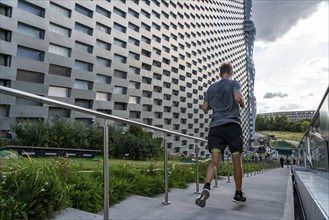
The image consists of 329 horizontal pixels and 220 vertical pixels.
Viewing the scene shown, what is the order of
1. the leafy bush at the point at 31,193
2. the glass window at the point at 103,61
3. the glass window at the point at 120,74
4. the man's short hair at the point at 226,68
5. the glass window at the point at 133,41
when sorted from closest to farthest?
the leafy bush at the point at 31,193, the man's short hair at the point at 226,68, the glass window at the point at 103,61, the glass window at the point at 120,74, the glass window at the point at 133,41

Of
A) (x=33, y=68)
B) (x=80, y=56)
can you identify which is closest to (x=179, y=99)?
(x=80, y=56)

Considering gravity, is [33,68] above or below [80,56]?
below

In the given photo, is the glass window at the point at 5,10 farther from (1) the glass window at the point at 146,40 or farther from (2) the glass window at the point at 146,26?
(2) the glass window at the point at 146,26

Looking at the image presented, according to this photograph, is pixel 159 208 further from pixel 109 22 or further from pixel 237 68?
pixel 237 68

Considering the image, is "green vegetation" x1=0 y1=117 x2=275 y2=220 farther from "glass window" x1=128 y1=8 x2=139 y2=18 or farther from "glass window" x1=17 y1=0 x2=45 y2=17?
"glass window" x1=128 y1=8 x2=139 y2=18

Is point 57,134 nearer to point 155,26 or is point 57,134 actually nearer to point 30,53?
point 30,53

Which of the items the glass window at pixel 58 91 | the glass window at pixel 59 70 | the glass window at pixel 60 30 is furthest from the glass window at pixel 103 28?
the glass window at pixel 58 91

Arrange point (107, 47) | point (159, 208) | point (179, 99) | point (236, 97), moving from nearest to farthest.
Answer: point (159, 208) → point (236, 97) → point (107, 47) → point (179, 99)

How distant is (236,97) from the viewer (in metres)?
3.41

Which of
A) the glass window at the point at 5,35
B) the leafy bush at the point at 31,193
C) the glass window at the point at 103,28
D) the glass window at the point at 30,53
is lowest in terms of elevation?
the leafy bush at the point at 31,193

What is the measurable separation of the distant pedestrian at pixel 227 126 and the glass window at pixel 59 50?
23944 mm

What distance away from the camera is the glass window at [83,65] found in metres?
27.3

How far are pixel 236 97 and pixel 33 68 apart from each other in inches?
878

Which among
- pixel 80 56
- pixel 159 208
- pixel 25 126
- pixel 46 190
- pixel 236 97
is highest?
pixel 80 56
